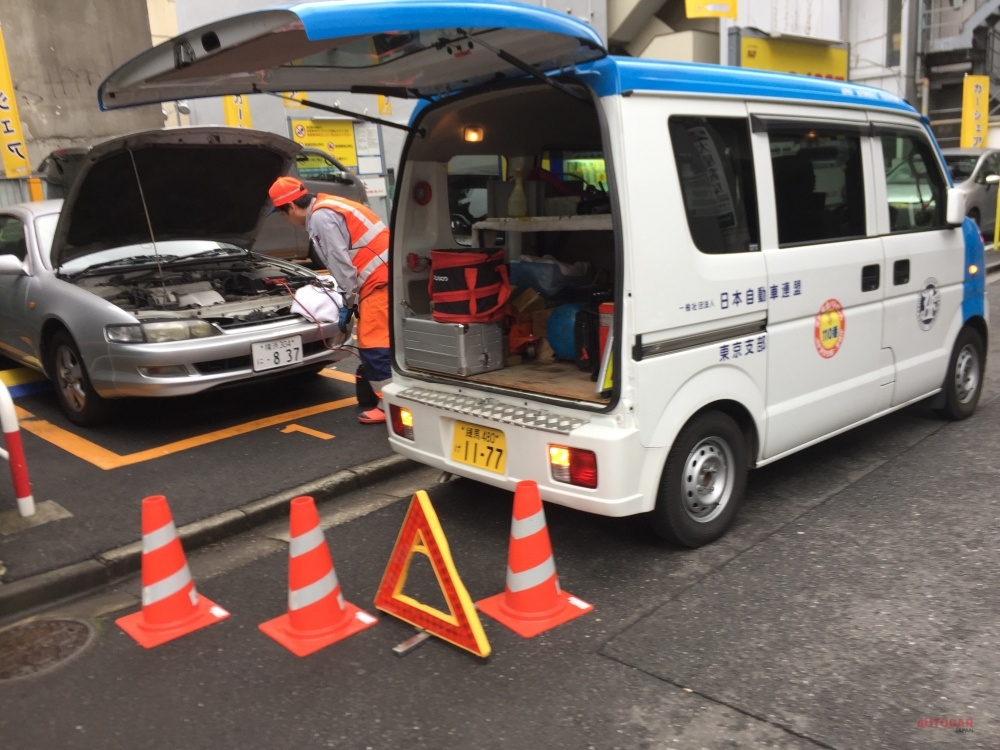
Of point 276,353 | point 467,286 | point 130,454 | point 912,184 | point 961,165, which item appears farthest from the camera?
point 961,165

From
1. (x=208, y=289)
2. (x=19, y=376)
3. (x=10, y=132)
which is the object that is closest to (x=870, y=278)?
(x=208, y=289)

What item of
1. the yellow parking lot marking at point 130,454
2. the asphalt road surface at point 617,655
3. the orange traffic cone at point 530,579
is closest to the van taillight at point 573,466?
the orange traffic cone at point 530,579

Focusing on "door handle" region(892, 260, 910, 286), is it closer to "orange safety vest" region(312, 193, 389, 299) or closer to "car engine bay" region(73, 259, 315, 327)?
"orange safety vest" region(312, 193, 389, 299)

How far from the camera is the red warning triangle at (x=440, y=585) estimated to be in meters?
3.13

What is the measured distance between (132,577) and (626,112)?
3.11m

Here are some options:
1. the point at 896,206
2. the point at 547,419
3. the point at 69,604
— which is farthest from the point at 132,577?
the point at 896,206

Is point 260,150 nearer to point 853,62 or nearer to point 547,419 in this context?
point 547,419

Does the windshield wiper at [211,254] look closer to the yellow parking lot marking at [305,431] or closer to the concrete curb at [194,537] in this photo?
the yellow parking lot marking at [305,431]

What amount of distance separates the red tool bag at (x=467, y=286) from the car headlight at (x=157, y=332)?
2.13 m

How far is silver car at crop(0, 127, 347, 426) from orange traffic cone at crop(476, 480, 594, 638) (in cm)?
301

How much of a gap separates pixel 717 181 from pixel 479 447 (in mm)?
1607

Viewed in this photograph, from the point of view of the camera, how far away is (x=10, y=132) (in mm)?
10484

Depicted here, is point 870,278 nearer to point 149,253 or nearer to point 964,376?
point 964,376

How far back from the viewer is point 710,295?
11.9 ft
